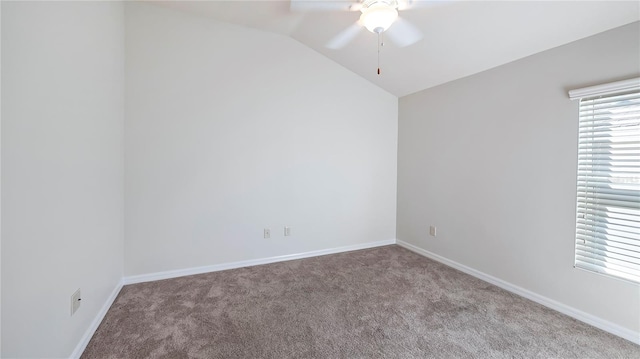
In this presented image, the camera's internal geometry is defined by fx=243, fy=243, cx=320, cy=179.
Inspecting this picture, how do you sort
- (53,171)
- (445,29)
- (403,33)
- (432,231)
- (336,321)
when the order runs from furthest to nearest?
(432,231)
(403,33)
(445,29)
(336,321)
(53,171)

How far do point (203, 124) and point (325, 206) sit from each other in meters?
1.87

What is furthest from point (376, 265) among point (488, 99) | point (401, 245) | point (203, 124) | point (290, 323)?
point (203, 124)

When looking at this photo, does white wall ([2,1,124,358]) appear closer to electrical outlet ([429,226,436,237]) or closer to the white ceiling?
the white ceiling

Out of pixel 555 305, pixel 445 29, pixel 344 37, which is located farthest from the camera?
pixel 344 37

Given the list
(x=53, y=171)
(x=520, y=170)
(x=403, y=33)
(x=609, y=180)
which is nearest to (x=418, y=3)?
(x=403, y=33)

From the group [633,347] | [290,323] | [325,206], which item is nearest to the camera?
[633,347]

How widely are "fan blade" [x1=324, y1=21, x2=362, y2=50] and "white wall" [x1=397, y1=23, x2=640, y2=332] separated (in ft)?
4.34

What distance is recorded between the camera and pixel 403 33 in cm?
248

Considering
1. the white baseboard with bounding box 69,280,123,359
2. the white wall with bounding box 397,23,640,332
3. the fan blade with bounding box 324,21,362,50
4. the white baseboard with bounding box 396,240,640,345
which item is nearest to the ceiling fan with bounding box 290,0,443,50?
the fan blade with bounding box 324,21,362,50

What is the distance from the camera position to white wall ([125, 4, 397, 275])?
2.59 m

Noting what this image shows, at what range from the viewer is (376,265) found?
121 inches

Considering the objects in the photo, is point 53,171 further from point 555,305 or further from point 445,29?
point 555,305

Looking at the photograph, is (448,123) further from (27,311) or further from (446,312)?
(27,311)

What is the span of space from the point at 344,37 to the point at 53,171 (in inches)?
110
